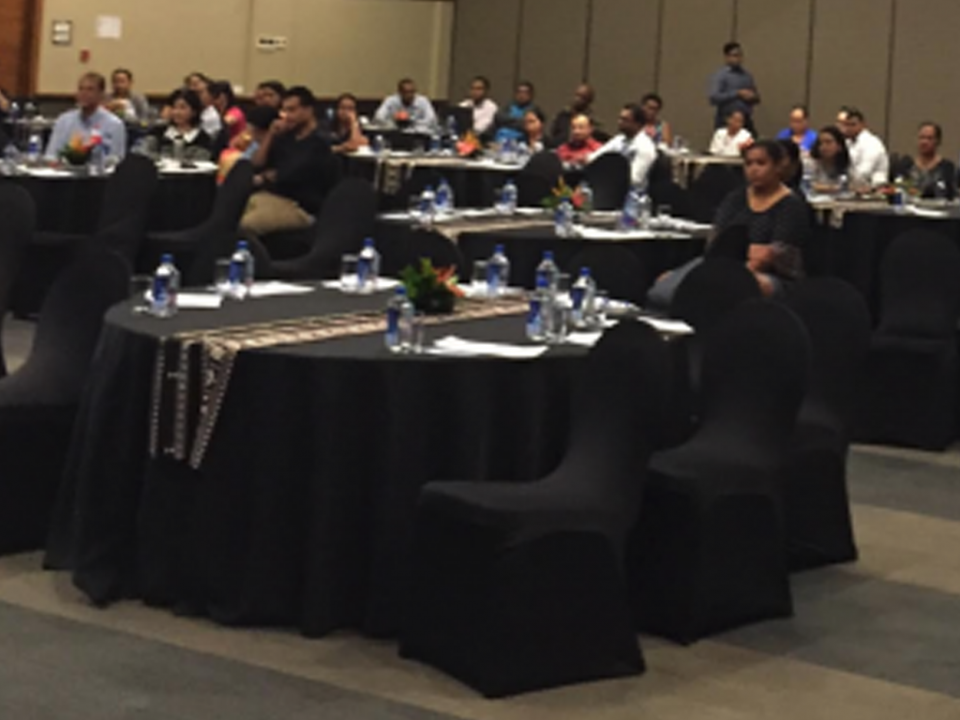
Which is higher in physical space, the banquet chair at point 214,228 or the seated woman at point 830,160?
the seated woman at point 830,160

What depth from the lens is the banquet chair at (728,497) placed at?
257 inches

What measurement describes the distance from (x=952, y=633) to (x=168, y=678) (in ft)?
8.25

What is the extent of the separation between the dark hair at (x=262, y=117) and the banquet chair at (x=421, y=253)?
405 centimetres

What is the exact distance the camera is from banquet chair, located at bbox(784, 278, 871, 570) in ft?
24.7

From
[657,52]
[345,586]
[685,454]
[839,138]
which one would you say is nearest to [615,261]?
[685,454]

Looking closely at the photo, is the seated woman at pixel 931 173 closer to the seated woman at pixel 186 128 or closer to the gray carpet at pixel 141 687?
the seated woman at pixel 186 128

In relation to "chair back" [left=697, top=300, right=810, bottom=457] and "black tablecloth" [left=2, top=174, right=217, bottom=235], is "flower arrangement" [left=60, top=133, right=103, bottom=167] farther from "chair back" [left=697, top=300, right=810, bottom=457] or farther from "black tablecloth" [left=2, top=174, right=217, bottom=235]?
"chair back" [left=697, top=300, right=810, bottom=457]

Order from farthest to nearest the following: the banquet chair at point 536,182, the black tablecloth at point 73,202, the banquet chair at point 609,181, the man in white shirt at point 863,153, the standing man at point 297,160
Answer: the man in white shirt at point 863,153, the banquet chair at point 609,181, the banquet chair at point 536,182, the standing man at point 297,160, the black tablecloth at point 73,202

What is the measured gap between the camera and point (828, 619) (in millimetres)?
6926

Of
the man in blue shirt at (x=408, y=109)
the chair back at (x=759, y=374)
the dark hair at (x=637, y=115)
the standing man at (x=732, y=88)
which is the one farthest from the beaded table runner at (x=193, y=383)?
the standing man at (x=732, y=88)

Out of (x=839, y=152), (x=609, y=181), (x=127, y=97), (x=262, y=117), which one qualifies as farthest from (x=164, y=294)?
(x=127, y=97)

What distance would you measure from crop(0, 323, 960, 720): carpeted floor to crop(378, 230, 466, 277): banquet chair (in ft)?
7.28

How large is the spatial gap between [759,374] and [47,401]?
89.9 inches

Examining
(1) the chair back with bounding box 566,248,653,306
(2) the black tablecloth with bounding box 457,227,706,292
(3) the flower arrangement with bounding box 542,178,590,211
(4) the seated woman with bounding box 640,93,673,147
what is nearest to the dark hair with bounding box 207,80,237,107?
(4) the seated woman with bounding box 640,93,673,147
